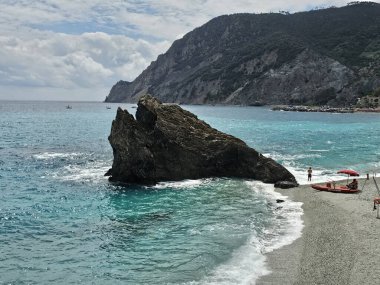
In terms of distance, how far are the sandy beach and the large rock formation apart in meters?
11.4

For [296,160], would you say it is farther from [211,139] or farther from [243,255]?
[243,255]

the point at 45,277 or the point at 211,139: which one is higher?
the point at 211,139

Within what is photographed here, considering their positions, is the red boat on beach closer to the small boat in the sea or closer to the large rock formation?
the small boat in the sea

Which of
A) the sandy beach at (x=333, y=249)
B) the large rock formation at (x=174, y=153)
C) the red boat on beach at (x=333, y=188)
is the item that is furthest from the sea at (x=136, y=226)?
the red boat on beach at (x=333, y=188)

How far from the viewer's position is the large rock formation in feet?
148

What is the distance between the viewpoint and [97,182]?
149 feet

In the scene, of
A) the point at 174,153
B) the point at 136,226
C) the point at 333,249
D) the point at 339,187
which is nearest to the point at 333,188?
the point at 339,187

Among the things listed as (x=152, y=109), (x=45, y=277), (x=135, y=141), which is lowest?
(x=45, y=277)

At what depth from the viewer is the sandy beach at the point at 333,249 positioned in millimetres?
21625

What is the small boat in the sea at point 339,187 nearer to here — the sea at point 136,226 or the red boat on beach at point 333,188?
the red boat on beach at point 333,188

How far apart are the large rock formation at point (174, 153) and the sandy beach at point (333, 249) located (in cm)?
1141

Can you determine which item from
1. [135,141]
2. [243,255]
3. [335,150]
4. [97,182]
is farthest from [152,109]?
[335,150]

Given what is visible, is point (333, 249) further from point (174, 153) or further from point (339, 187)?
point (174, 153)

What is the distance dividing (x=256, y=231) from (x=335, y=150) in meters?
46.3
